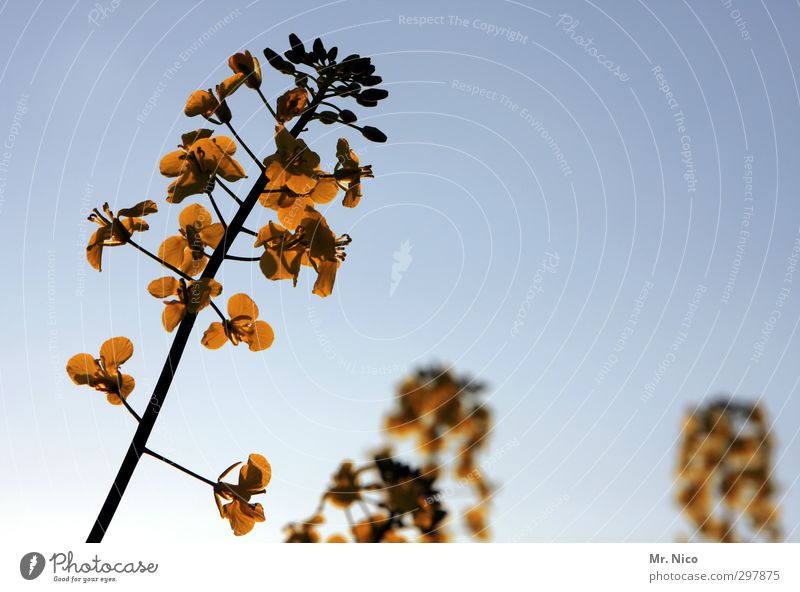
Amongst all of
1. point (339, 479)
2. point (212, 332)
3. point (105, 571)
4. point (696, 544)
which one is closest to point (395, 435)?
point (339, 479)

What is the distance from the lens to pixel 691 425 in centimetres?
1159

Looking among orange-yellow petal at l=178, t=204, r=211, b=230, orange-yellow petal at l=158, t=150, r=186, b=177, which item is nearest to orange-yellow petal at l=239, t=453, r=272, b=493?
orange-yellow petal at l=178, t=204, r=211, b=230

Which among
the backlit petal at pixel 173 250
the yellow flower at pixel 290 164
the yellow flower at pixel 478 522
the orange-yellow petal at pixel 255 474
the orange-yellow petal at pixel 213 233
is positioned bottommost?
the yellow flower at pixel 478 522

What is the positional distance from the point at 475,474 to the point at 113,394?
5383 mm

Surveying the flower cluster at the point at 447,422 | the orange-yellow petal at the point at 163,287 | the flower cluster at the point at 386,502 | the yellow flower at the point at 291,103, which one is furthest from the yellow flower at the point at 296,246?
the flower cluster at the point at 447,422

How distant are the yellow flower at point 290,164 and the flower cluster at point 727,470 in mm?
11070

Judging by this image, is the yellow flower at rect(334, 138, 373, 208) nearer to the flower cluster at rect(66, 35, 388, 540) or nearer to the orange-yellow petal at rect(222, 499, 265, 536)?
the flower cluster at rect(66, 35, 388, 540)

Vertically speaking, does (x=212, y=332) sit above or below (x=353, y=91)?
below

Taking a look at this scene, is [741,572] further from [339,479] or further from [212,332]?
[212,332]

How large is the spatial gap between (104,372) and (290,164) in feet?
2.31

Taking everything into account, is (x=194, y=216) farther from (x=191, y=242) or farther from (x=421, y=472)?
(x=421, y=472)

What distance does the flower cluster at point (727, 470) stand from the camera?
11219 mm

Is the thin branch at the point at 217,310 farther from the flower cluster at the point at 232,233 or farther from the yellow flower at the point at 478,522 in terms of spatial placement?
the yellow flower at the point at 478,522

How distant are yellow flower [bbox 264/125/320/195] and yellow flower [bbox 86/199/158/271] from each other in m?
0.36
